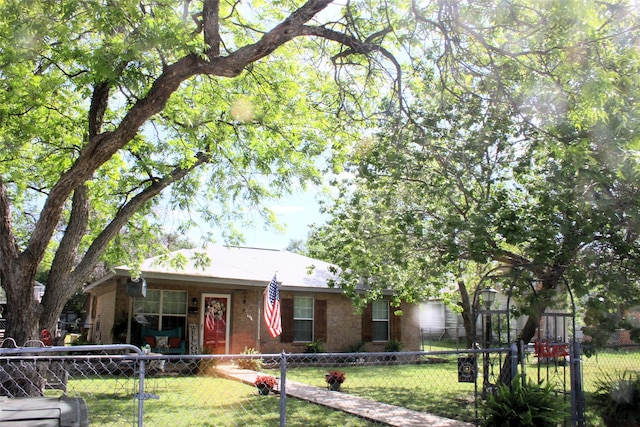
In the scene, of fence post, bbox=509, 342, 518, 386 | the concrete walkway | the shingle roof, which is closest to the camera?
fence post, bbox=509, 342, 518, 386

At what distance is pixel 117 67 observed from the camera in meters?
7.43

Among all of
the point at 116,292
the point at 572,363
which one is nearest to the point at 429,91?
the point at 572,363

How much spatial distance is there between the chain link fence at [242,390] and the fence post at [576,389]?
0.92 metres

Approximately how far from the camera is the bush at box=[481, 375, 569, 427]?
6.28m

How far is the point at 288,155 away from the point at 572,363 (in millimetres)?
7331

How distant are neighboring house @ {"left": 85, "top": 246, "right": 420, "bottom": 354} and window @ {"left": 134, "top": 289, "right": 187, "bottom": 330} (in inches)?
1.3

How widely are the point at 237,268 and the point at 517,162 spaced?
11.7 metres

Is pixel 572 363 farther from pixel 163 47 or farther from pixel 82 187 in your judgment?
pixel 82 187

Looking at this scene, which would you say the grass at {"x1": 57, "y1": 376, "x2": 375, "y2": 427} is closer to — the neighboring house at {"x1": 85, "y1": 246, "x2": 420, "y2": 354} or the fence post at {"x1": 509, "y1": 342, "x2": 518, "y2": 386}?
the fence post at {"x1": 509, "y1": 342, "x2": 518, "y2": 386}

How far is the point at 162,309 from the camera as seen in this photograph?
18.6m

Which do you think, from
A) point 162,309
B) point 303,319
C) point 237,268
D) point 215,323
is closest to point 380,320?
point 303,319

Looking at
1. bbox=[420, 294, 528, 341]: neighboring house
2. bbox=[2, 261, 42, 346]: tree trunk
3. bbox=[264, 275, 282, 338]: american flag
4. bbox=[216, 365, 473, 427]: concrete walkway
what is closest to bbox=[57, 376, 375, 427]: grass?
bbox=[216, 365, 473, 427]: concrete walkway

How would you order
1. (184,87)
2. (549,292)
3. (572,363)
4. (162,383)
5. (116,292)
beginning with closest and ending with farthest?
(572,363)
(549,292)
(184,87)
(162,383)
(116,292)

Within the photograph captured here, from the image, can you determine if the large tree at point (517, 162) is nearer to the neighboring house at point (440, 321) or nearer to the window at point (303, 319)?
the window at point (303, 319)
